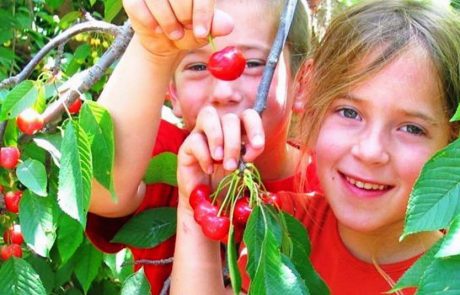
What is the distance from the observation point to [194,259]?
124 centimetres

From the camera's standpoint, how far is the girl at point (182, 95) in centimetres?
105

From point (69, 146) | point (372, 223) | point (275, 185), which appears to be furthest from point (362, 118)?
point (69, 146)

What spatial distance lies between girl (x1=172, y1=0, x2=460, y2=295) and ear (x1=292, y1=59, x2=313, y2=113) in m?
0.08

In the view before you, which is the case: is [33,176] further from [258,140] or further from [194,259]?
[258,140]

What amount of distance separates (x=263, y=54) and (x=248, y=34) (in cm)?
5

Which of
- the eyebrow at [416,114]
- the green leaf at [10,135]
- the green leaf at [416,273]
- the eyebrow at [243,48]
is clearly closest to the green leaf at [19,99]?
the green leaf at [10,135]

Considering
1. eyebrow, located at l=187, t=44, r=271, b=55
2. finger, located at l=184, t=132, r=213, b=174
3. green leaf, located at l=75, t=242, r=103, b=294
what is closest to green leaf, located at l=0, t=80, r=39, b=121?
eyebrow, located at l=187, t=44, r=271, b=55

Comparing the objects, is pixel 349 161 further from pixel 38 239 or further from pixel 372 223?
pixel 38 239

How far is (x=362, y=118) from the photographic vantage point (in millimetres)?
1346

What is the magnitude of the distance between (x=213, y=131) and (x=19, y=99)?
2.23ft

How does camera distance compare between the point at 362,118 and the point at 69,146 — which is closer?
the point at 69,146

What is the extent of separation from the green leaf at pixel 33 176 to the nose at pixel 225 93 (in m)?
0.48

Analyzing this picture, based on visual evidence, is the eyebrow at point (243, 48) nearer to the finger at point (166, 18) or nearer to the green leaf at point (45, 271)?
the finger at point (166, 18)

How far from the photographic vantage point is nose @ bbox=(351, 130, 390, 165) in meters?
1.26
